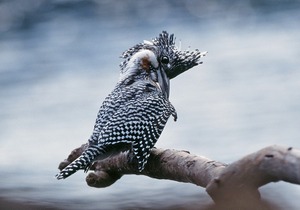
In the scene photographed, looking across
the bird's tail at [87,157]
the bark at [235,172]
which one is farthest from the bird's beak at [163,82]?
the bark at [235,172]

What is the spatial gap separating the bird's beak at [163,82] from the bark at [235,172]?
1.98 ft

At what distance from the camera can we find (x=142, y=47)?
2.25 meters

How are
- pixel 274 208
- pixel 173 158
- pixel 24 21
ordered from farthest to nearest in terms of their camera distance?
pixel 24 21, pixel 173 158, pixel 274 208

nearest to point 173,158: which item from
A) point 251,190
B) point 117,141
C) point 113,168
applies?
point 113,168

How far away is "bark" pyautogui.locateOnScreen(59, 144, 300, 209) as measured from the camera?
0.30 meters

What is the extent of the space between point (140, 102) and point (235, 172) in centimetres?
137

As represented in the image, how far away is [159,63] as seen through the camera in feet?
7.18

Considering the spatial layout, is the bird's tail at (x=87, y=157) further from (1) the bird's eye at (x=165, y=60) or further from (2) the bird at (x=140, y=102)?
(1) the bird's eye at (x=165, y=60)

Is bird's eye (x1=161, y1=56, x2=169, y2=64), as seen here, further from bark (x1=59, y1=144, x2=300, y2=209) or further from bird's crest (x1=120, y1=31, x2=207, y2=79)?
bark (x1=59, y1=144, x2=300, y2=209)

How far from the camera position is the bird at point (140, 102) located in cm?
182

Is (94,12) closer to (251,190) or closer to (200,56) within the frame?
(200,56)

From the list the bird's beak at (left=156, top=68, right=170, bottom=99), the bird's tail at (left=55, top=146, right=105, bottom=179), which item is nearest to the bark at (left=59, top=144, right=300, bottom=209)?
the bird's tail at (left=55, top=146, right=105, bottom=179)

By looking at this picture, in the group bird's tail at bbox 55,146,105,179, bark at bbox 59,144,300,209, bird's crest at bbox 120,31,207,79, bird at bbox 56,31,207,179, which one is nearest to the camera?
bark at bbox 59,144,300,209

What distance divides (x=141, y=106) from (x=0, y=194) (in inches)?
65.8
